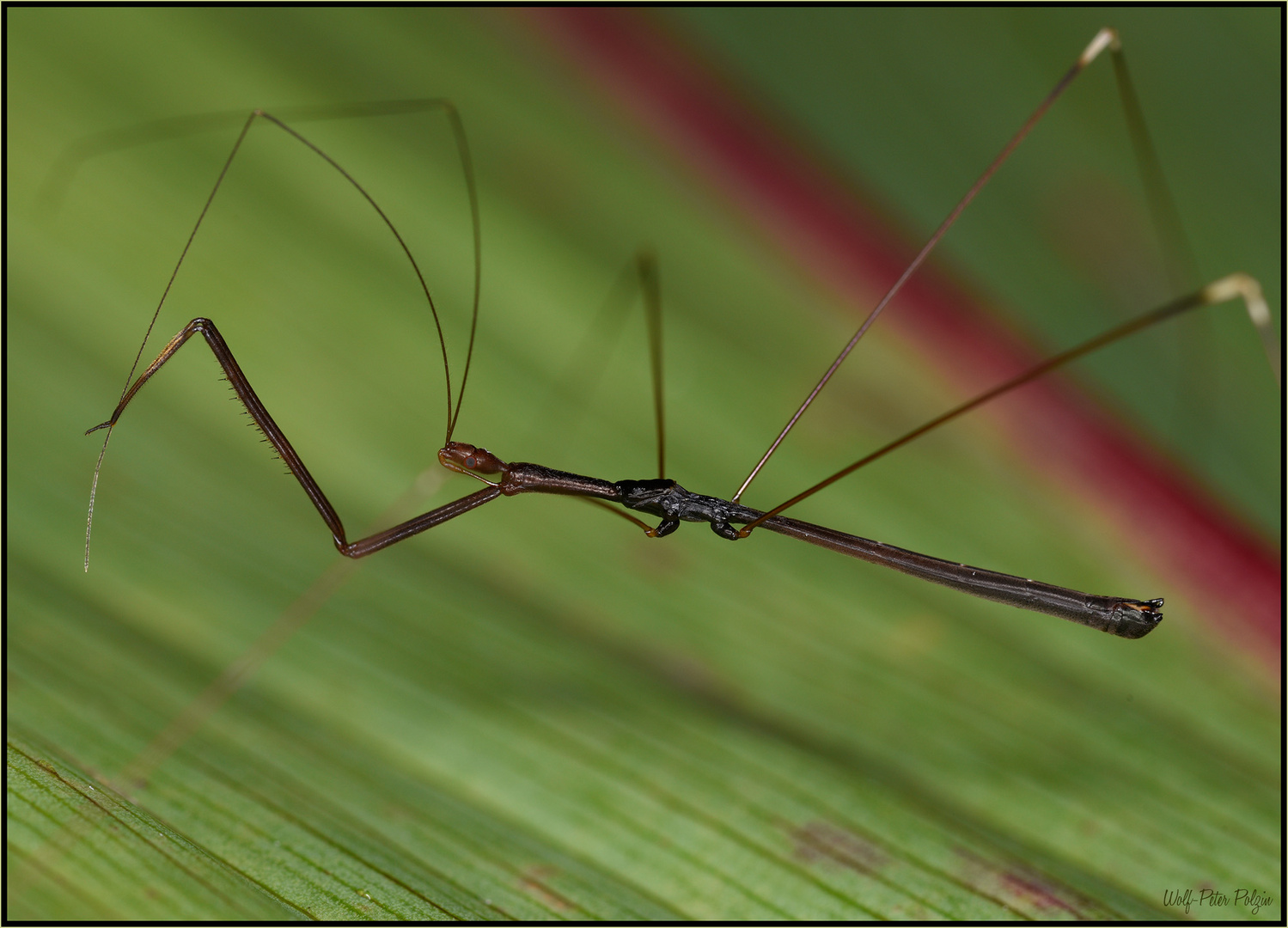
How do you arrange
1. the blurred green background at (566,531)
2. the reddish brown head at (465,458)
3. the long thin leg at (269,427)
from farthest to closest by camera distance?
1. the reddish brown head at (465,458)
2. the long thin leg at (269,427)
3. the blurred green background at (566,531)

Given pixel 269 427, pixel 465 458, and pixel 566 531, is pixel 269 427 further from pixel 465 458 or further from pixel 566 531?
pixel 566 531

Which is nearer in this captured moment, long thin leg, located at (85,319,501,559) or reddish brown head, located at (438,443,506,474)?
long thin leg, located at (85,319,501,559)

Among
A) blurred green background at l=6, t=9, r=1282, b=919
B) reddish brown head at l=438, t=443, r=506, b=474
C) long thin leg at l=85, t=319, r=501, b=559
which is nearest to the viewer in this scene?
blurred green background at l=6, t=9, r=1282, b=919

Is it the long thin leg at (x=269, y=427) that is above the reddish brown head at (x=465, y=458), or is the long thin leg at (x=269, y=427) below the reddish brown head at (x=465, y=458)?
below

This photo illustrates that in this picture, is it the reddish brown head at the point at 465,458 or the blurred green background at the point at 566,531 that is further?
the reddish brown head at the point at 465,458

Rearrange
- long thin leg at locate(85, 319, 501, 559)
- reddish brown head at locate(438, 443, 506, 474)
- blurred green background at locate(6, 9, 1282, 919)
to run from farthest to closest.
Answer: reddish brown head at locate(438, 443, 506, 474) < long thin leg at locate(85, 319, 501, 559) < blurred green background at locate(6, 9, 1282, 919)

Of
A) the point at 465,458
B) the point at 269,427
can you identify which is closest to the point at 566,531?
the point at 465,458
